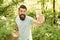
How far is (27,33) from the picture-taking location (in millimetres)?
3109

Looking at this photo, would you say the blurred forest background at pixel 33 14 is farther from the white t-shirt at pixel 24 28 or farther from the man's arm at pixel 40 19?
the man's arm at pixel 40 19

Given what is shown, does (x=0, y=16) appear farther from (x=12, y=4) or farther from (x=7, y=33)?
(x=7, y=33)

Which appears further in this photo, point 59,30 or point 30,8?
point 30,8

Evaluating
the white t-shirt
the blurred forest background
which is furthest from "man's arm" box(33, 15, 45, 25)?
the blurred forest background

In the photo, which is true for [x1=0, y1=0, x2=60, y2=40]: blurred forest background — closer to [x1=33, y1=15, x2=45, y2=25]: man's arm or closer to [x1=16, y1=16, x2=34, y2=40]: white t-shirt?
[x1=16, y1=16, x2=34, y2=40]: white t-shirt

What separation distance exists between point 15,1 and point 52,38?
1.37 m

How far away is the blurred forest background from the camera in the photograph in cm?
466

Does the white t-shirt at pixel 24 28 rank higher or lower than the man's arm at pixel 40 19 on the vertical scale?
lower

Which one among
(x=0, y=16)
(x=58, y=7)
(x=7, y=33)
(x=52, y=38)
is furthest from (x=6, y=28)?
(x=58, y=7)

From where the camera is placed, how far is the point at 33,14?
5.71 metres

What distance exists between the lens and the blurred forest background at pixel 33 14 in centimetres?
466

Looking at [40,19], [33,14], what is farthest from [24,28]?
[33,14]

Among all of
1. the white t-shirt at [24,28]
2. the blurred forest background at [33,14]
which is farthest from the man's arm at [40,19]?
the blurred forest background at [33,14]

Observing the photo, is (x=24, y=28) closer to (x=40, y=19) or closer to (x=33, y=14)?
(x=40, y=19)
